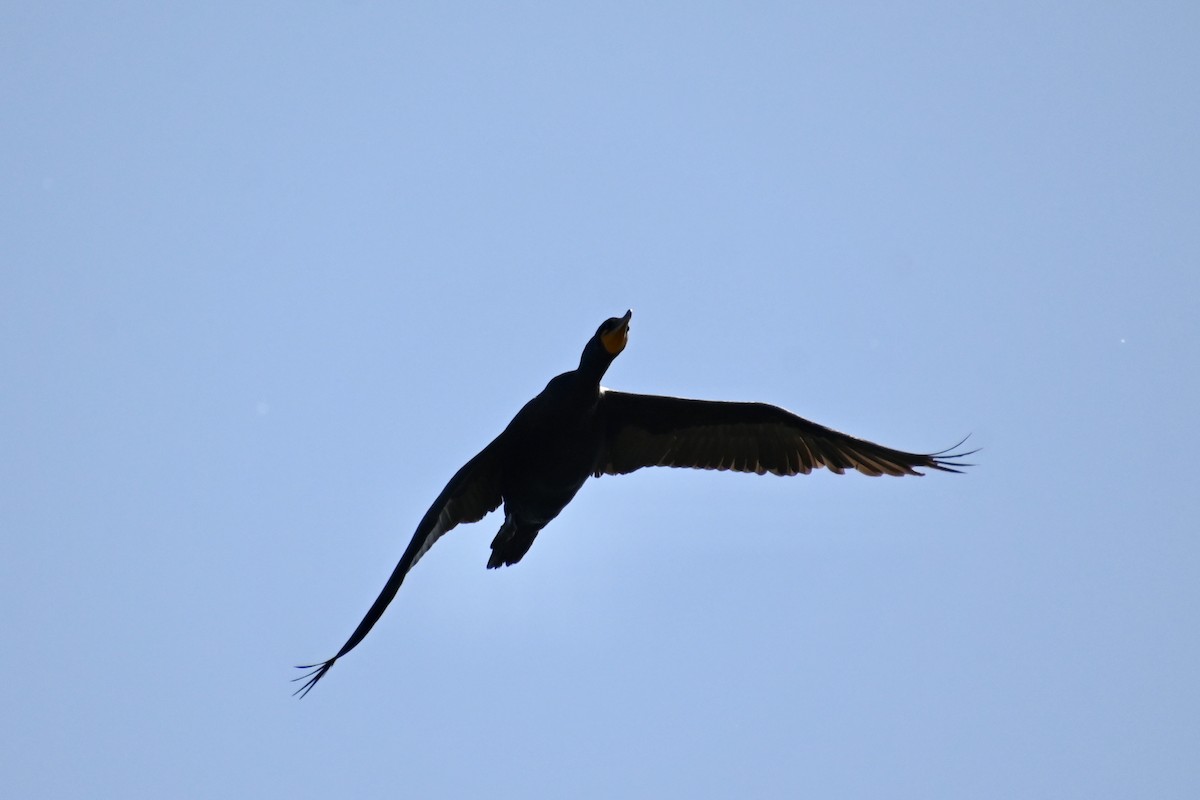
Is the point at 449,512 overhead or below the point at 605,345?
below

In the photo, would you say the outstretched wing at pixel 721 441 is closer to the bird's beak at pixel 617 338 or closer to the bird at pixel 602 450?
the bird at pixel 602 450

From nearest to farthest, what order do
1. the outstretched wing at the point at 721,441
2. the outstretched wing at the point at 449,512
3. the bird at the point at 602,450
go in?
the outstretched wing at the point at 449,512 < the bird at the point at 602,450 < the outstretched wing at the point at 721,441

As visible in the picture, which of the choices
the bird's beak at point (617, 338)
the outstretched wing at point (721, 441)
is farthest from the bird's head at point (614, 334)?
the outstretched wing at point (721, 441)

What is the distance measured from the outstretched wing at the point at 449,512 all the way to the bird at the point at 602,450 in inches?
0.5

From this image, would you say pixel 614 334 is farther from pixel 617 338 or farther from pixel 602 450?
pixel 602 450

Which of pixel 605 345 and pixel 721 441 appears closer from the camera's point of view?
pixel 605 345

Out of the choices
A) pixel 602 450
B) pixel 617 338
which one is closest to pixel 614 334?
pixel 617 338

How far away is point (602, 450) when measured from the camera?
47.1 ft

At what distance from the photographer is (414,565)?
12.6 metres

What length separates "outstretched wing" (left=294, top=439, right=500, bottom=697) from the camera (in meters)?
11.7

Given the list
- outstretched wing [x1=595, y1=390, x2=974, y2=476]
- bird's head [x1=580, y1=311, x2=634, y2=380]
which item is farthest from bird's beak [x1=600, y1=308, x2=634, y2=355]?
outstretched wing [x1=595, y1=390, x2=974, y2=476]

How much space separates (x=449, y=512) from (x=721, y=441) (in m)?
3.12

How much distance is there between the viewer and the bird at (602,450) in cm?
1343

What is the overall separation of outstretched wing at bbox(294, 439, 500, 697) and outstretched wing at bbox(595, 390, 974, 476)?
4.25ft
